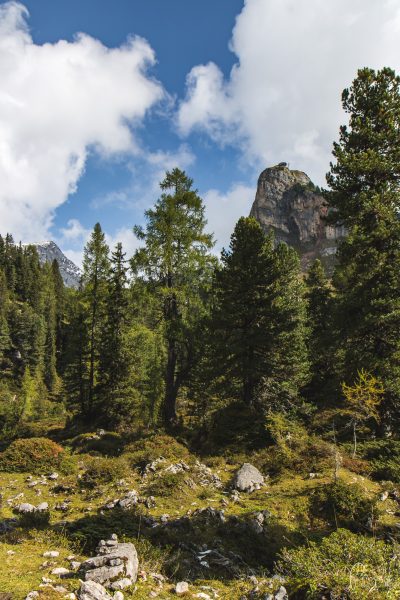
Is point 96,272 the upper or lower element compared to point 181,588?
upper

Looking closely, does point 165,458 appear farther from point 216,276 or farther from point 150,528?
point 216,276

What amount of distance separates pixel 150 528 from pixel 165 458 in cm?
652

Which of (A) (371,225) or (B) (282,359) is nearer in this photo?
(A) (371,225)

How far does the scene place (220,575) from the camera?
7.79 m

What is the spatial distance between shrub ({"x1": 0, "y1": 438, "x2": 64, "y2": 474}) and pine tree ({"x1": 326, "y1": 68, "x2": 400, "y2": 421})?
14449 mm

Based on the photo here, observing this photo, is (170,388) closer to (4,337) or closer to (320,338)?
(320,338)

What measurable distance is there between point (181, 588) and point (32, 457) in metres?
12.5

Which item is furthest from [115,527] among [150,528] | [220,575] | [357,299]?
[357,299]

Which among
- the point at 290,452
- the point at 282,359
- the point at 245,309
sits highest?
the point at 245,309

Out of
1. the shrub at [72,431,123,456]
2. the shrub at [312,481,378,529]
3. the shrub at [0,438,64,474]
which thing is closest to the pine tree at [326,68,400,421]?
the shrub at [312,481,378,529]

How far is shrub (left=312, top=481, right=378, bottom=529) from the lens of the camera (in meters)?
10.1

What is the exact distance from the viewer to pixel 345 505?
10.5 m

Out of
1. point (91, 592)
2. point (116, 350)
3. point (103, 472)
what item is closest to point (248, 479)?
point (103, 472)

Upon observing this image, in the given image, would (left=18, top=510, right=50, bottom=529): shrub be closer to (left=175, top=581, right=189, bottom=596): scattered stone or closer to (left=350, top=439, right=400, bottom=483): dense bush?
(left=175, top=581, right=189, bottom=596): scattered stone
